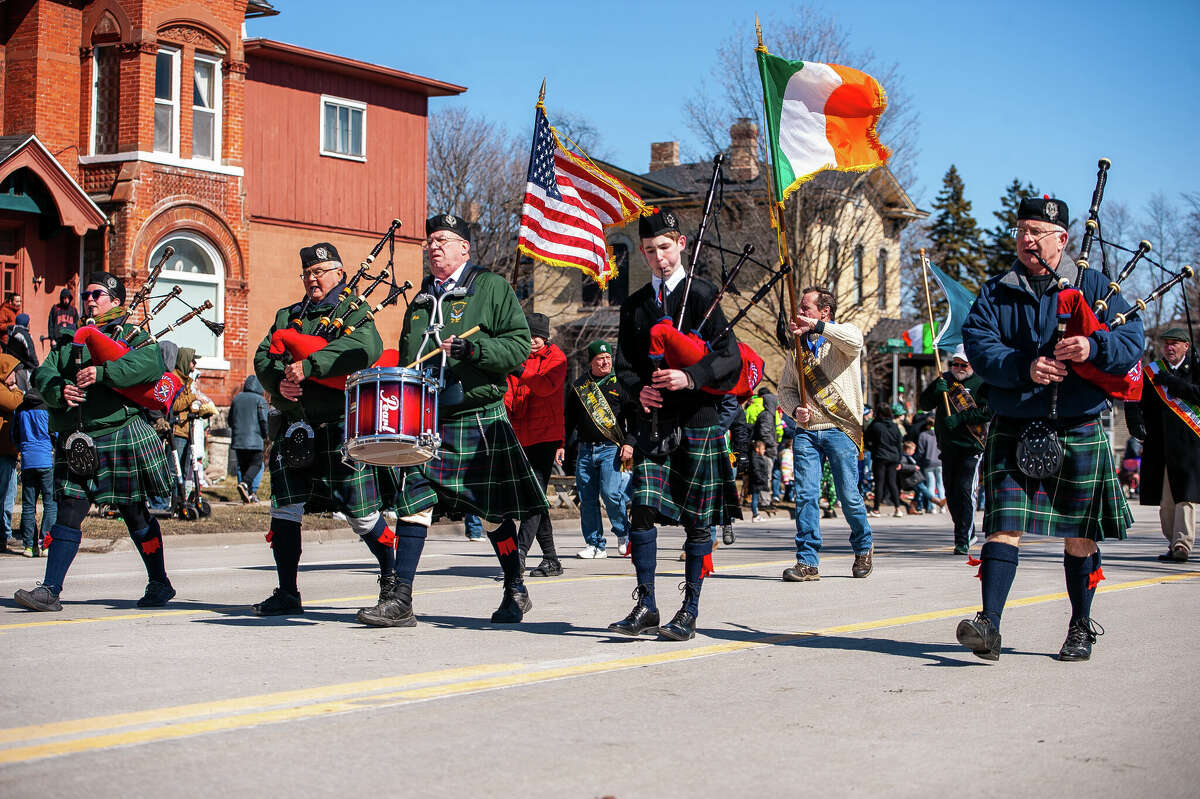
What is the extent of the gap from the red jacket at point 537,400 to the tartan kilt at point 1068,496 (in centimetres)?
527

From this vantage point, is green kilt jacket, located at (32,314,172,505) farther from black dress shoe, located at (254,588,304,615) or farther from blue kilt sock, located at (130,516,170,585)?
black dress shoe, located at (254,588,304,615)

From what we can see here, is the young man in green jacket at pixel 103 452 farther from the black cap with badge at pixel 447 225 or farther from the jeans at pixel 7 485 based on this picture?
the jeans at pixel 7 485

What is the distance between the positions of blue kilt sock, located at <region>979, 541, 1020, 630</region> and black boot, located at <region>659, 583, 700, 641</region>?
1.48 meters

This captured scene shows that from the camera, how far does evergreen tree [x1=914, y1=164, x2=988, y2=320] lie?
238 feet

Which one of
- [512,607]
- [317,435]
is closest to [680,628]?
[512,607]

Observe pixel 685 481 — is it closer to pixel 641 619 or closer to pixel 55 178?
pixel 641 619

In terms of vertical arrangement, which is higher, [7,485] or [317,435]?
[317,435]

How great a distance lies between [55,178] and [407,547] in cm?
2019

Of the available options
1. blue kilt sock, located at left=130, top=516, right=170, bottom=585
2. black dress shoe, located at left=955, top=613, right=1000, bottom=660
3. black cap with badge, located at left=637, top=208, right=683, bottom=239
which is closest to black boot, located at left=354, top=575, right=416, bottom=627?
blue kilt sock, located at left=130, top=516, right=170, bottom=585

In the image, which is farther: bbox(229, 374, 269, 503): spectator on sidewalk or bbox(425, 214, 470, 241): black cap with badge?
bbox(229, 374, 269, 503): spectator on sidewalk

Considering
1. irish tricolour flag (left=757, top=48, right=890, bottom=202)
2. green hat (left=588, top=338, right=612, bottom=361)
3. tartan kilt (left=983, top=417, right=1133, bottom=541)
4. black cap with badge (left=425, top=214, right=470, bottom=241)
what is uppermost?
irish tricolour flag (left=757, top=48, right=890, bottom=202)

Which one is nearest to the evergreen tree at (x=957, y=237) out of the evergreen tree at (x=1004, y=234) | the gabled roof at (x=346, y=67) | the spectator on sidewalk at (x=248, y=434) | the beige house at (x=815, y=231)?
the evergreen tree at (x=1004, y=234)

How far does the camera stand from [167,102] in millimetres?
27266

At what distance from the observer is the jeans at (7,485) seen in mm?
13430
